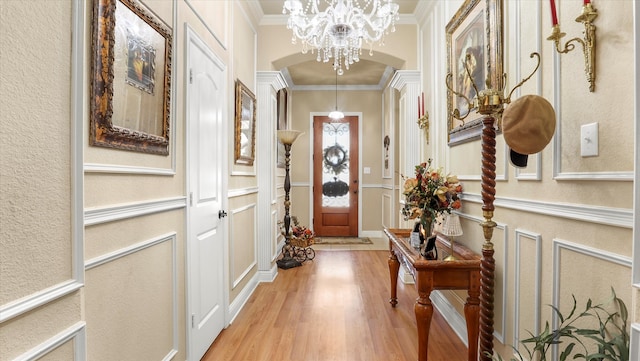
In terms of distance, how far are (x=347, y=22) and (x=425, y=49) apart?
1.02m

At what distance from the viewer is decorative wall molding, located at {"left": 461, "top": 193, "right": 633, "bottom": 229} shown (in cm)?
112

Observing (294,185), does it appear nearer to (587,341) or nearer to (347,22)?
(347,22)

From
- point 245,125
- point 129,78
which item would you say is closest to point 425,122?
point 245,125

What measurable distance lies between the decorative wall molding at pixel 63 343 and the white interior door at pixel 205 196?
1016 millimetres

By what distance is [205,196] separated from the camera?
7.41 feet

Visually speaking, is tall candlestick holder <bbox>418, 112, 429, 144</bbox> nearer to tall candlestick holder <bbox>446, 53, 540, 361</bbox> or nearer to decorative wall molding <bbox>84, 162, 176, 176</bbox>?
tall candlestick holder <bbox>446, 53, 540, 361</bbox>

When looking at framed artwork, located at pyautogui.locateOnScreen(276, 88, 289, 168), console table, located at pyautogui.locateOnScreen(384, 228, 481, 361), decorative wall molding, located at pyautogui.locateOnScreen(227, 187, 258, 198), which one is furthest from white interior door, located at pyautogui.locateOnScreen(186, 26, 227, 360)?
framed artwork, located at pyautogui.locateOnScreen(276, 88, 289, 168)

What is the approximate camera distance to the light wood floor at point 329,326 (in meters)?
2.25

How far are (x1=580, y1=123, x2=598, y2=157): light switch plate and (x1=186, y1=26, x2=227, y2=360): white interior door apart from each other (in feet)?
6.08

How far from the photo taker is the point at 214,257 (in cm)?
243

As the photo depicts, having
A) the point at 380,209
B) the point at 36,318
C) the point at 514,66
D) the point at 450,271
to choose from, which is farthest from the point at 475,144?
the point at 380,209


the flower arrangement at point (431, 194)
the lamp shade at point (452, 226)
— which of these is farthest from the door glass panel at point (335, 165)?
the lamp shade at point (452, 226)

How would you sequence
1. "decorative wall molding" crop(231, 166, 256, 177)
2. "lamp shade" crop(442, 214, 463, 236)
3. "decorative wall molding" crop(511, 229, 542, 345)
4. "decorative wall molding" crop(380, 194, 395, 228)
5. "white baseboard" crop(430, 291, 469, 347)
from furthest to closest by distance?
"decorative wall molding" crop(380, 194, 395, 228), "decorative wall molding" crop(231, 166, 256, 177), "white baseboard" crop(430, 291, 469, 347), "lamp shade" crop(442, 214, 463, 236), "decorative wall molding" crop(511, 229, 542, 345)

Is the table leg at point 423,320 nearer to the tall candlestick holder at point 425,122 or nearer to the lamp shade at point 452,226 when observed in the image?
the lamp shade at point 452,226
